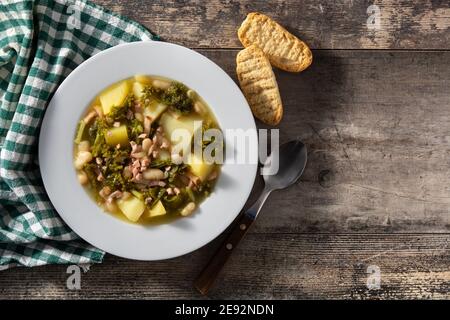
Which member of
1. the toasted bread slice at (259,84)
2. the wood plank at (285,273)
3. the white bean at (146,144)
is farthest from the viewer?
the wood plank at (285,273)

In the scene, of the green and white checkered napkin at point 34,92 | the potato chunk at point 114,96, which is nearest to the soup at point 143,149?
the potato chunk at point 114,96

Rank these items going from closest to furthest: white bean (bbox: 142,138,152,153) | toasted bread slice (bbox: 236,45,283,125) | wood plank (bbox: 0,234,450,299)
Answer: white bean (bbox: 142,138,152,153)
toasted bread slice (bbox: 236,45,283,125)
wood plank (bbox: 0,234,450,299)

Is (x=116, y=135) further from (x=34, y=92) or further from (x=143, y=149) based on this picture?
(x=34, y=92)

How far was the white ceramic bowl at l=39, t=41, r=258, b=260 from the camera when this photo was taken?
2160 millimetres

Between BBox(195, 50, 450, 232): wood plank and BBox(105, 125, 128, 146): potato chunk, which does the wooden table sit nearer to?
BBox(195, 50, 450, 232): wood plank

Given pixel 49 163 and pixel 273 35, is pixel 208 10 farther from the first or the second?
pixel 49 163

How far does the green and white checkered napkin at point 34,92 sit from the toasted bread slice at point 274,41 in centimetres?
43

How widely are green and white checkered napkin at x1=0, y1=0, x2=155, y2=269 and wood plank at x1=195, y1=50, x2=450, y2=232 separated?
1.76 ft

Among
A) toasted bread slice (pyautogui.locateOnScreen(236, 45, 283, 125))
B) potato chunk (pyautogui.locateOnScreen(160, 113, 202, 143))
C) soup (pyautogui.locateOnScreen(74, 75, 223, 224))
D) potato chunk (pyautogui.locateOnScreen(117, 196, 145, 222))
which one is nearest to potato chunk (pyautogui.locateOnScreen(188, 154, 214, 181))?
soup (pyautogui.locateOnScreen(74, 75, 223, 224))

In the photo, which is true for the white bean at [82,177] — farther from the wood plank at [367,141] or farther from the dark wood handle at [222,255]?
the wood plank at [367,141]

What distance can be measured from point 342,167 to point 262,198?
0.41 m

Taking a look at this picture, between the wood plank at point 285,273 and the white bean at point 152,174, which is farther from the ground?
the white bean at point 152,174

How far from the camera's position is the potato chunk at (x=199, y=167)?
2174 millimetres

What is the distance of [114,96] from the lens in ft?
7.13
